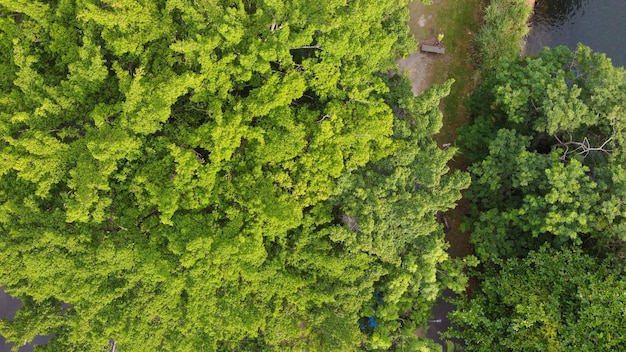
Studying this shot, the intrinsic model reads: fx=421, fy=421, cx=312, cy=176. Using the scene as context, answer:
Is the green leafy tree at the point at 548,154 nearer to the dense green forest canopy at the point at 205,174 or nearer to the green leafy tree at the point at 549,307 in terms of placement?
the green leafy tree at the point at 549,307

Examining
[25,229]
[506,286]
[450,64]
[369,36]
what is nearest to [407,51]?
[369,36]

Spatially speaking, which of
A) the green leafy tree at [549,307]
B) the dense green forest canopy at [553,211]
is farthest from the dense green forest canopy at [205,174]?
the dense green forest canopy at [553,211]

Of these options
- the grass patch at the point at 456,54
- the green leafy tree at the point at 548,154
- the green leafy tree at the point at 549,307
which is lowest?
the green leafy tree at the point at 549,307

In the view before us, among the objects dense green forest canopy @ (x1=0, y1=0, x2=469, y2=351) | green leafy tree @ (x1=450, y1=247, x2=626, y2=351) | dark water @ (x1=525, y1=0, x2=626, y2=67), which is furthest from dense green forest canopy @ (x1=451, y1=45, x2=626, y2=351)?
dark water @ (x1=525, y1=0, x2=626, y2=67)

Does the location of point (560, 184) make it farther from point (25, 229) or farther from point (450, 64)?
point (25, 229)

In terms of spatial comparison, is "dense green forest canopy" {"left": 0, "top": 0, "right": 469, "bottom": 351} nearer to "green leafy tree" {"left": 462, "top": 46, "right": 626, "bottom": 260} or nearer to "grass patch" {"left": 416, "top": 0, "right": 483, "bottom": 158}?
"green leafy tree" {"left": 462, "top": 46, "right": 626, "bottom": 260}
